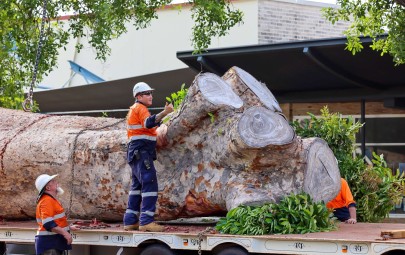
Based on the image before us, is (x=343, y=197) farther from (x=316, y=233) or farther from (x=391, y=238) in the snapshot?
(x=391, y=238)

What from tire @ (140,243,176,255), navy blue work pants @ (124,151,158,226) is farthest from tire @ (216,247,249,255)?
navy blue work pants @ (124,151,158,226)

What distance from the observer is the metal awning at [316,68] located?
22.0 m

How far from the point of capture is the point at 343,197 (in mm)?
14039

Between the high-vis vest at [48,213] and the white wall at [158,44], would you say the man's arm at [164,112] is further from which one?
the white wall at [158,44]

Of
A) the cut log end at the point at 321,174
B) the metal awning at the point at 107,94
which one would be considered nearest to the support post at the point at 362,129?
the metal awning at the point at 107,94

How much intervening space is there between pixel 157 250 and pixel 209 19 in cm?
674

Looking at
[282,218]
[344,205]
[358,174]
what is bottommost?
[282,218]

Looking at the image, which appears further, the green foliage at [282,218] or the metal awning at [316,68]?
the metal awning at [316,68]

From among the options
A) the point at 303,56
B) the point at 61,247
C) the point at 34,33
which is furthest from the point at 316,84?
the point at 61,247

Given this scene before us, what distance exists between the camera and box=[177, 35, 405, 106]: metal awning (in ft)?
72.0

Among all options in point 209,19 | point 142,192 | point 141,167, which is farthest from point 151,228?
point 209,19

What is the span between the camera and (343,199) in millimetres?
14055

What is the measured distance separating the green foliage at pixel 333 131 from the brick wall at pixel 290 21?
1619 centimetres

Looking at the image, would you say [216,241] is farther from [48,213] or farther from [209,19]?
[209,19]
